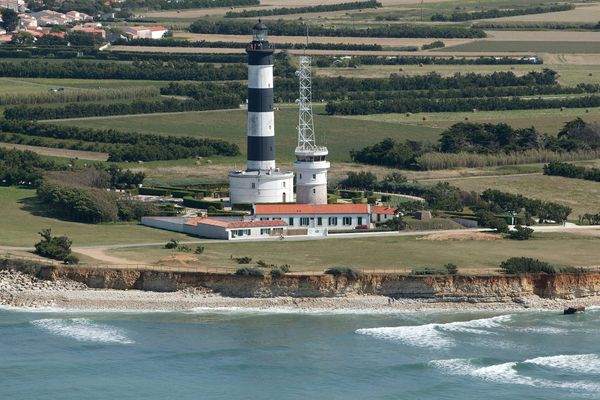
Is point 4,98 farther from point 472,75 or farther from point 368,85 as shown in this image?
point 472,75

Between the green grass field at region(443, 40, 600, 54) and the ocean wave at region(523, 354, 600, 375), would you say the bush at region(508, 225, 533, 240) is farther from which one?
the green grass field at region(443, 40, 600, 54)

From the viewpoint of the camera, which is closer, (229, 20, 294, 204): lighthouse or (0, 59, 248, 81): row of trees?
(229, 20, 294, 204): lighthouse

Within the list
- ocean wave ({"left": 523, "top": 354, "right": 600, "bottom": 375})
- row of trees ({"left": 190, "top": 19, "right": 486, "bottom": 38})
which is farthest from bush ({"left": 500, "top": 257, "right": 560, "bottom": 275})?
row of trees ({"left": 190, "top": 19, "right": 486, "bottom": 38})

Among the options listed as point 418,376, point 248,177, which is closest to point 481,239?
point 248,177

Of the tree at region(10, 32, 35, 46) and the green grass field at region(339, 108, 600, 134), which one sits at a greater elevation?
the tree at region(10, 32, 35, 46)

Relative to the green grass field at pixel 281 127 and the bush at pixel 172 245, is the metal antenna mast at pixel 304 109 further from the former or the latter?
the green grass field at pixel 281 127

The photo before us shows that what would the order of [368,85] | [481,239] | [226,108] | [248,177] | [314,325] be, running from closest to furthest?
[314,325] < [481,239] < [248,177] < [226,108] < [368,85]

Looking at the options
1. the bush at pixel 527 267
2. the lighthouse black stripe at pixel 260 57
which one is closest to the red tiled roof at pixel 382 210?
the lighthouse black stripe at pixel 260 57
